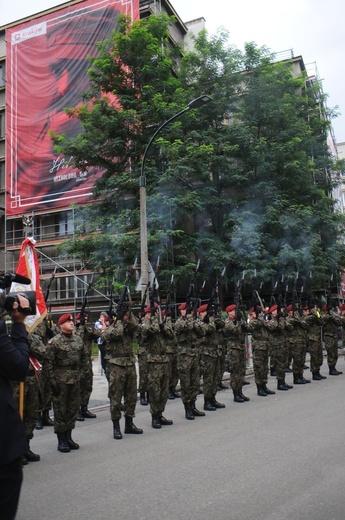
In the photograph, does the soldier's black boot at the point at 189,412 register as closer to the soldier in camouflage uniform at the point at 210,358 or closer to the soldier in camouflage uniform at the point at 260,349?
the soldier in camouflage uniform at the point at 210,358

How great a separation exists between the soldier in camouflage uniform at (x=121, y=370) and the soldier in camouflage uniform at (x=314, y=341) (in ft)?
20.8

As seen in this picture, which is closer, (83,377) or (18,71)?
(83,377)

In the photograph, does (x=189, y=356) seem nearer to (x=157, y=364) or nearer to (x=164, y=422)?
(x=157, y=364)

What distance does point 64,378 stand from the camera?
6.98 m

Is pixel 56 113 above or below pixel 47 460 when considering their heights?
above

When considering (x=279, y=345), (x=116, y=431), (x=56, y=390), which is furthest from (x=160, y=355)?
(x=279, y=345)

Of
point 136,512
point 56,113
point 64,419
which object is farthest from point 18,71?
point 136,512

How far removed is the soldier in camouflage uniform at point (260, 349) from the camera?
425 inches

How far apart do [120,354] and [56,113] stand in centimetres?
2433

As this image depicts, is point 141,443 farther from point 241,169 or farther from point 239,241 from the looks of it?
point 241,169

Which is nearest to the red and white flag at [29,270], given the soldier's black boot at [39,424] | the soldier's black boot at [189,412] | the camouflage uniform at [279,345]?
the soldier's black boot at [39,424]

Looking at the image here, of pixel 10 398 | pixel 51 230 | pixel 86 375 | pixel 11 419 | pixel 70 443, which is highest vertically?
pixel 51 230

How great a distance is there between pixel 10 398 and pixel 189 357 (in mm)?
6272

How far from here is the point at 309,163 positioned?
72.2ft
